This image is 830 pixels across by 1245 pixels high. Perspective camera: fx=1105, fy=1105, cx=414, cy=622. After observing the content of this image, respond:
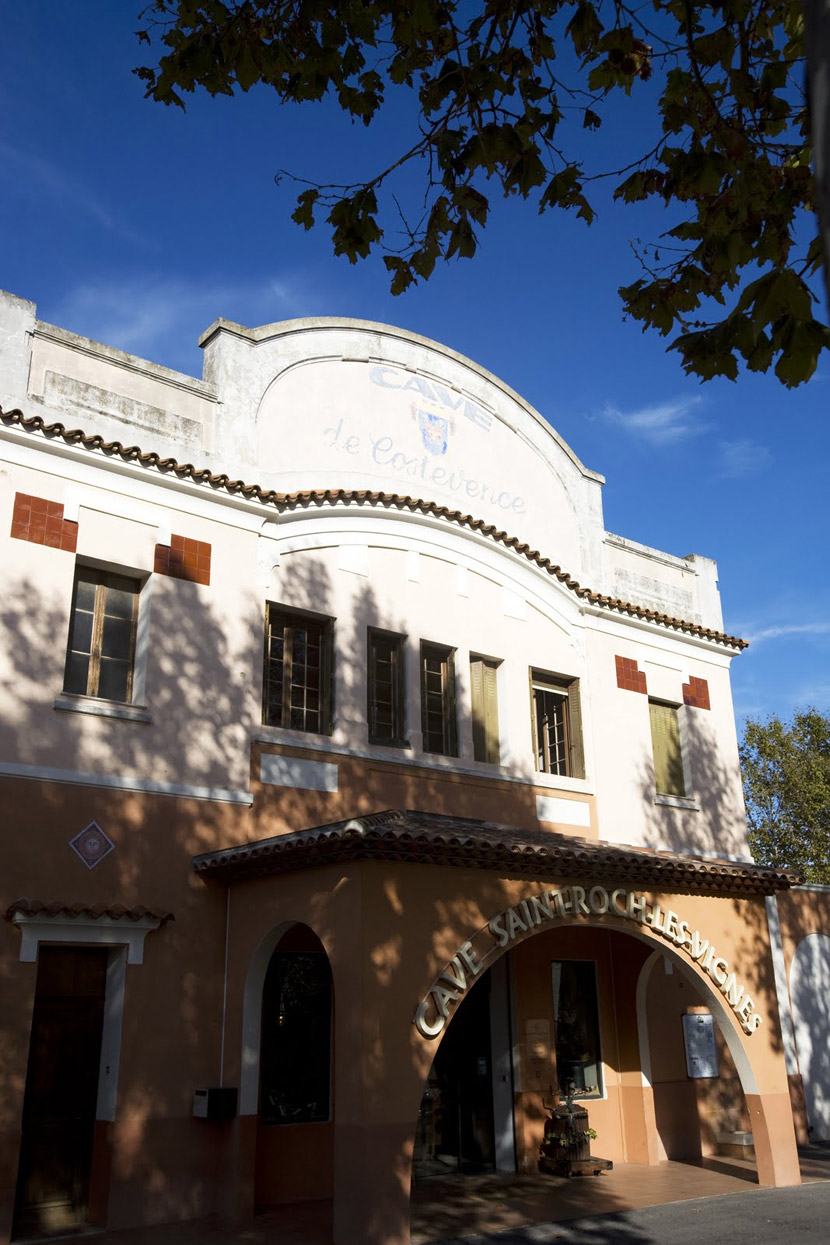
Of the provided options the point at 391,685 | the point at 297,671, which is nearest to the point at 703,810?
the point at 391,685

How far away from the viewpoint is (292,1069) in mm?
11938

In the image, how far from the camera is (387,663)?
544 inches

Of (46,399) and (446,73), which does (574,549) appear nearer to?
(46,399)

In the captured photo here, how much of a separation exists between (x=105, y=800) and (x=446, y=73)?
7.44 m

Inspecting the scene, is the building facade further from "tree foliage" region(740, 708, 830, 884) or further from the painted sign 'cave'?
"tree foliage" region(740, 708, 830, 884)

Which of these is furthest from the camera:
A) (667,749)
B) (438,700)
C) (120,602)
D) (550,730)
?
(667,749)

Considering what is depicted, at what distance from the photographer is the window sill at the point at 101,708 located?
427 inches

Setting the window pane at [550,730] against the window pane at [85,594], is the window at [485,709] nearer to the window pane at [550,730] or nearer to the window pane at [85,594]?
the window pane at [550,730]

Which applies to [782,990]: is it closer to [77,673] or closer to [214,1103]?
[214,1103]

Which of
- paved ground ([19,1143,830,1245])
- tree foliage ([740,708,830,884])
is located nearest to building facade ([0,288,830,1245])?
paved ground ([19,1143,830,1245])

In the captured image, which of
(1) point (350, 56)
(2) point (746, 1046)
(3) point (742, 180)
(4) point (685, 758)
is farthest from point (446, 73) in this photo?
(4) point (685, 758)

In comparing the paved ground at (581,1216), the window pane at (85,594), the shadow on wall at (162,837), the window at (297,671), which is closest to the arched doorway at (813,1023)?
the paved ground at (581,1216)

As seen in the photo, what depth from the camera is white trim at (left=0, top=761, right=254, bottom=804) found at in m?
10.5

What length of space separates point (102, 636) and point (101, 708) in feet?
2.87
